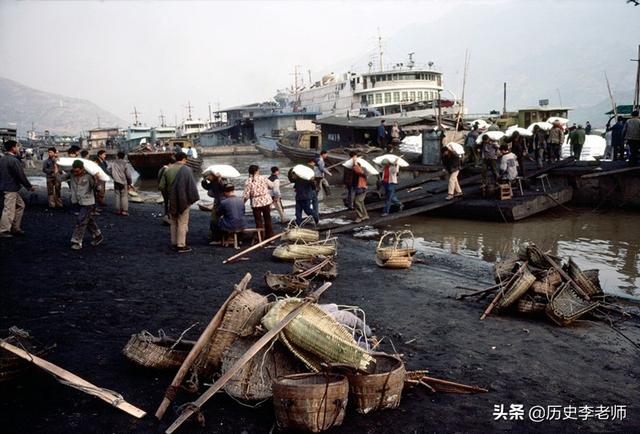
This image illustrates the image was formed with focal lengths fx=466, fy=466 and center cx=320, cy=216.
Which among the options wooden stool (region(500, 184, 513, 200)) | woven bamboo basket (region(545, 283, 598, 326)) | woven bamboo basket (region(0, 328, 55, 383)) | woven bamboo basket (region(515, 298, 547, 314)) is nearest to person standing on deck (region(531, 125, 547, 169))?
wooden stool (region(500, 184, 513, 200))

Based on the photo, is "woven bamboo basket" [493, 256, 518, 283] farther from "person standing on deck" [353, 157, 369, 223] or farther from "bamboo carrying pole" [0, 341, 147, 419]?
"person standing on deck" [353, 157, 369, 223]

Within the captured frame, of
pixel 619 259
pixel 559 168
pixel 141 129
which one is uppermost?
pixel 141 129

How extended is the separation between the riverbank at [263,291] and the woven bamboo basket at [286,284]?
41 centimetres

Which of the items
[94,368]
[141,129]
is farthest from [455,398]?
[141,129]

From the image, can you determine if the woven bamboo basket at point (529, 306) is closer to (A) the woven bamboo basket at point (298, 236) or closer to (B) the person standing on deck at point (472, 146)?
(A) the woven bamboo basket at point (298, 236)

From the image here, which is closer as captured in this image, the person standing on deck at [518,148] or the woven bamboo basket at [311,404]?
the woven bamboo basket at [311,404]

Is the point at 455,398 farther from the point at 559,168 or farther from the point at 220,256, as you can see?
the point at 559,168

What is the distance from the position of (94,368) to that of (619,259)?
10394 millimetres

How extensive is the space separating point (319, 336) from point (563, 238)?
10713mm

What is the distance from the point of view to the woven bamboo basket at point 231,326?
3.72 meters

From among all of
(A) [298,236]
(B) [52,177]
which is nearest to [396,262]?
(A) [298,236]

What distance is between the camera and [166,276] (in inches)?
274

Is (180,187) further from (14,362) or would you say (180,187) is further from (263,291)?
(14,362)

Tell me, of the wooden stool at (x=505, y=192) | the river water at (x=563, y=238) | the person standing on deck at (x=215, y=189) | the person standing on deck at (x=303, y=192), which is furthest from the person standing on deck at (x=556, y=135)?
the person standing on deck at (x=215, y=189)
